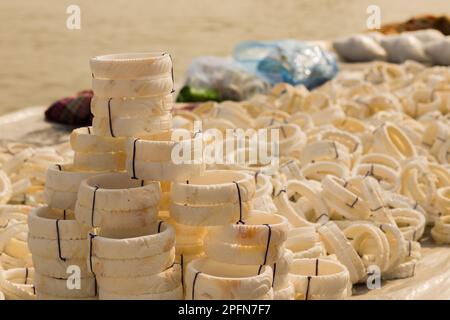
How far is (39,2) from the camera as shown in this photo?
20547 mm

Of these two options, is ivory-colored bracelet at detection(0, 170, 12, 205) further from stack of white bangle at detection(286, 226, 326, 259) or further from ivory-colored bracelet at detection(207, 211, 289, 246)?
ivory-colored bracelet at detection(207, 211, 289, 246)

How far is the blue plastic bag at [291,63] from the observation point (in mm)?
8242

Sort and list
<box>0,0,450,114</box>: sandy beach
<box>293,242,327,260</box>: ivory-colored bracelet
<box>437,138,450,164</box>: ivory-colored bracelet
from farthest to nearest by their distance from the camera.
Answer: <box>0,0,450,114</box>: sandy beach
<box>437,138,450,164</box>: ivory-colored bracelet
<box>293,242,327,260</box>: ivory-colored bracelet

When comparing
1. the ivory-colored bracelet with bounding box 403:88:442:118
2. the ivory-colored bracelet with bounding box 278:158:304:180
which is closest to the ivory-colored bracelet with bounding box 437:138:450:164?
the ivory-colored bracelet with bounding box 278:158:304:180

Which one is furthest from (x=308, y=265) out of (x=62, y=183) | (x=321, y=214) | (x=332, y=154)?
(x=332, y=154)

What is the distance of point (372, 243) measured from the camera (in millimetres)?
3842

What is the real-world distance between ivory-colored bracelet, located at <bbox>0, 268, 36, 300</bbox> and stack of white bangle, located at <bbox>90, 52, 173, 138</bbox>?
2.54 ft

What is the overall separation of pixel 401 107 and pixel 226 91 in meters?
1.78

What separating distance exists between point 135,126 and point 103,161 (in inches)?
9.6

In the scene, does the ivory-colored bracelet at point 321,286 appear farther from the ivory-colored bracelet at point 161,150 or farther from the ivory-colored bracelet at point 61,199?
the ivory-colored bracelet at point 61,199

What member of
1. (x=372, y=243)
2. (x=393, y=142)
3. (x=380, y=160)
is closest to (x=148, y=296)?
(x=372, y=243)

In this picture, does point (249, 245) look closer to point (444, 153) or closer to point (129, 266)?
point (129, 266)

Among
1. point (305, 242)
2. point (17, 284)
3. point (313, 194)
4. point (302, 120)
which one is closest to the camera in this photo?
point (17, 284)

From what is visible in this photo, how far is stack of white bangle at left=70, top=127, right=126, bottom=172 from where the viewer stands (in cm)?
320
